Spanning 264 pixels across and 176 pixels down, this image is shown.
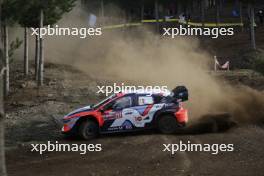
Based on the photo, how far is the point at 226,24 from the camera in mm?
51844

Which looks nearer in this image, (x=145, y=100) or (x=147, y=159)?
(x=147, y=159)

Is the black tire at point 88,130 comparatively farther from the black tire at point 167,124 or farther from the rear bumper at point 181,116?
the rear bumper at point 181,116

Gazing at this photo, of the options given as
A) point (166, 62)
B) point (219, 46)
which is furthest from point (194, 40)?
point (166, 62)

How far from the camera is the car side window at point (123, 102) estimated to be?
1480 cm

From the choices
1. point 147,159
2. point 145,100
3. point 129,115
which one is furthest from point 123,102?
point 147,159

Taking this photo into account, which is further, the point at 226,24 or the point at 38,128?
the point at 226,24

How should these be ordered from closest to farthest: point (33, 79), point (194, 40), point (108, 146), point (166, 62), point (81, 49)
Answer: point (108, 146)
point (33, 79)
point (166, 62)
point (81, 49)
point (194, 40)

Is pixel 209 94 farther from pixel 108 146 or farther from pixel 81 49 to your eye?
pixel 81 49

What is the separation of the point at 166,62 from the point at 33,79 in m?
8.42

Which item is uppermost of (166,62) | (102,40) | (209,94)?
(102,40)

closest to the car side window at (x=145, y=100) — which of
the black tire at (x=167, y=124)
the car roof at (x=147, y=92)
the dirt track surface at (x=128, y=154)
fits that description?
the car roof at (x=147, y=92)

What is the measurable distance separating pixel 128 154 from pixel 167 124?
2.73 m

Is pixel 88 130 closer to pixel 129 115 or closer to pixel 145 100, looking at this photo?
pixel 129 115

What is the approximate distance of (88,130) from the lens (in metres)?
14.7
